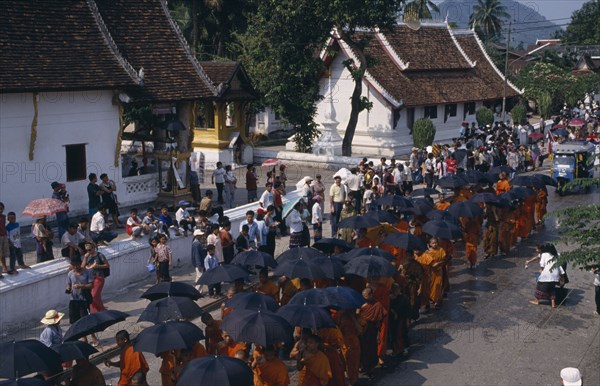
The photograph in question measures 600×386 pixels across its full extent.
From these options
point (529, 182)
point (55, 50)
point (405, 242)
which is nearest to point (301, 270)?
point (405, 242)

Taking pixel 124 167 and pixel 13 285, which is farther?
pixel 124 167

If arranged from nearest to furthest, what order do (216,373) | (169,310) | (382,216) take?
(216,373) → (169,310) → (382,216)

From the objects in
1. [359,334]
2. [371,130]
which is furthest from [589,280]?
[371,130]

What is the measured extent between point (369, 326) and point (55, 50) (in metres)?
12.7

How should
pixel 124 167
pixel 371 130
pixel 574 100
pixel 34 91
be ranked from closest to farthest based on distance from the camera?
pixel 34 91
pixel 124 167
pixel 371 130
pixel 574 100

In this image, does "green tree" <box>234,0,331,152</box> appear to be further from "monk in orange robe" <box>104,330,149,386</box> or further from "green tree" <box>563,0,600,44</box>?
"green tree" <box>563,0,600,44</box>

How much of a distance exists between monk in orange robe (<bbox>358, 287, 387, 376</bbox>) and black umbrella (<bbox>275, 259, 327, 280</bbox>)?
3.18 feet

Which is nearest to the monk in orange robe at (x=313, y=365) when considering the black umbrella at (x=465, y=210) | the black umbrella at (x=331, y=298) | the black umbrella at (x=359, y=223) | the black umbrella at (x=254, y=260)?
the black umbrella at (x=331, y=298)

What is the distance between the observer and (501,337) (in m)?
14.0

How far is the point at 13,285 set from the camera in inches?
556

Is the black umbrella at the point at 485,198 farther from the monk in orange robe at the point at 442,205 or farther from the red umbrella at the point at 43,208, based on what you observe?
the red umbrella at the point at 43,208

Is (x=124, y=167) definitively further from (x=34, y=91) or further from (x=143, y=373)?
(x=143, y=373)

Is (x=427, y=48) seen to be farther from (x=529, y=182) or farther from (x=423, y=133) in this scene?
(x=529, y=182)

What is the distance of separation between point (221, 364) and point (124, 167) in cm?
1918
